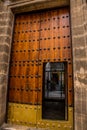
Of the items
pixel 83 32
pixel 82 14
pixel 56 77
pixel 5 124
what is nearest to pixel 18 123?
pixel 5 124

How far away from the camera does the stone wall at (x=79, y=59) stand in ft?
7.67

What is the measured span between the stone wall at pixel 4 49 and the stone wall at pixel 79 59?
5.06 feet

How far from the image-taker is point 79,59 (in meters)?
2.49

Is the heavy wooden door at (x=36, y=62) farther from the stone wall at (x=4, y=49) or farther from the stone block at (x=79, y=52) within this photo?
the stone block at (x=79, y=52)

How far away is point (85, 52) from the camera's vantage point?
2.45 metres

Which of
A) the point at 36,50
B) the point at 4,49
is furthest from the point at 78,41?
the point at 4,49

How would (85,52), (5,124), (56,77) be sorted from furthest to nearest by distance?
1. (56,77)
2. (5,124)
3. (85,52)

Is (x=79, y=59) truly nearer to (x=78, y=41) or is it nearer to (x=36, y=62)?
(x=78, y=41)

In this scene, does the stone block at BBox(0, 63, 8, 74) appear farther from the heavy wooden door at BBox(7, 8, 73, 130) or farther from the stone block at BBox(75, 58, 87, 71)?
the stone block at BBox(75, 58, 87, 71)

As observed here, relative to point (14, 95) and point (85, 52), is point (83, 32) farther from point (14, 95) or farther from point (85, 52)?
point (14, 95)

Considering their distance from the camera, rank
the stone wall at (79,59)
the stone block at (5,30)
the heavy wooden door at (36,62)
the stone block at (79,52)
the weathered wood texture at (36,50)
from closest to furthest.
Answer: the stone wall at (79,59) < the stone block at (79,52) < the heavy wooden door at (36,62) < the weathered wood texture at (36,50) < the stone block at (5,30)

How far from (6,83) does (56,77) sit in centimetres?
706

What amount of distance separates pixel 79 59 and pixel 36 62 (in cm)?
102

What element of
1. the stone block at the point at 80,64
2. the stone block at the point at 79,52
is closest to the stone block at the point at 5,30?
the stone block at the point at 79,52
